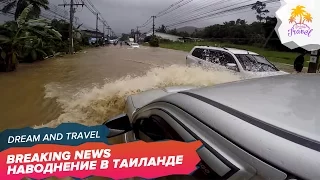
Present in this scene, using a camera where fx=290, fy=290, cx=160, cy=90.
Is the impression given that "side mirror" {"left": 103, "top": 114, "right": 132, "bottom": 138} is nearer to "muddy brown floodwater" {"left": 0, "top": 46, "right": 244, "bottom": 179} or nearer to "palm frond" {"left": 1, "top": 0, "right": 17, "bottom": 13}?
"muddy brown floodwater" {"left": 0, "top": 46, "right": 244, "bottom": 179}

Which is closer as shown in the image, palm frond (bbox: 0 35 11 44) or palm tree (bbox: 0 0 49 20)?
palm frond (bbox: 0 35 11 44)

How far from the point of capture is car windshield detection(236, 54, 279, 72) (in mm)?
8500

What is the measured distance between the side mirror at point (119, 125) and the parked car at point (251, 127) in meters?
0.42

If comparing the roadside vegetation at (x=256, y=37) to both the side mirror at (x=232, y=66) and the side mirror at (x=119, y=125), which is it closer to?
the side mirror at (x=232, y=66)

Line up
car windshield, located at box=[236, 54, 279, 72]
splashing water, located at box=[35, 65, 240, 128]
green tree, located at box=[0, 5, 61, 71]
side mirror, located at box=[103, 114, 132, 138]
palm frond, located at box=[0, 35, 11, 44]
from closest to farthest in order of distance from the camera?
side mirror, located at box=[103, 114, 132, 138] → splashing water, located at box=[35, 65, 240, 128] → car windshield, located at box=[236, 54, 279, 72] → palm frond, located at box=[0, 35, 11, 44] → green tree, located at box=[0, 5, 61, 71]

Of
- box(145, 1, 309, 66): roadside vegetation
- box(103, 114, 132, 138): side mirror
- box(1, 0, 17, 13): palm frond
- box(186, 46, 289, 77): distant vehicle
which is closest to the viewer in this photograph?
box(103, 114, 132, 138): side mirror

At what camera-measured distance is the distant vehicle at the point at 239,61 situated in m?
8.38

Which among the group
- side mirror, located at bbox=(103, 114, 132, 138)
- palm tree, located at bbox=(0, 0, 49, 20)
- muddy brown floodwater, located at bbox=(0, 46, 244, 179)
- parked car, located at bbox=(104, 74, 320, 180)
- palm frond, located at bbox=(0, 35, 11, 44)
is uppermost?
palm tree, located at bbox=(0, 0, 49, 20)

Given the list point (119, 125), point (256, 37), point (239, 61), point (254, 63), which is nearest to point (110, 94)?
point (239, 61)

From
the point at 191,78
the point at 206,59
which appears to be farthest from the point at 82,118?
the point at 206,59

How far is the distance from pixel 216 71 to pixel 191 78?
87cm

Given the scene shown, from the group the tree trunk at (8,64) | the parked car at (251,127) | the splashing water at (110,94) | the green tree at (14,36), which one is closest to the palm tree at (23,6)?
the green tree at (14,36)

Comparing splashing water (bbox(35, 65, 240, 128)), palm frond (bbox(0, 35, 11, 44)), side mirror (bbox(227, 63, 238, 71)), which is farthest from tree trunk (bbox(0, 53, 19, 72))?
side mirror (bbox(227, 63, 238, 71))

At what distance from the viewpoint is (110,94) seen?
295 inches
